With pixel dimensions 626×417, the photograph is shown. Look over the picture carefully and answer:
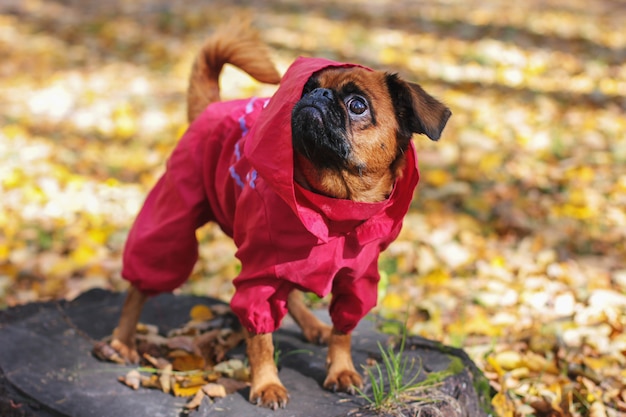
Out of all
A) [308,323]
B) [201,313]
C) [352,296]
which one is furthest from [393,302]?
[352,296]

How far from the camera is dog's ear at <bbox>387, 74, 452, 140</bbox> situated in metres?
2.69

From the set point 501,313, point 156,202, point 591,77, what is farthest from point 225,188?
point 591,77

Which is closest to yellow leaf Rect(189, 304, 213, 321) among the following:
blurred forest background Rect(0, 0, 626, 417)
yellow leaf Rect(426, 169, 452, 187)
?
blurred forest background Rect(0, 0, 626, 417)

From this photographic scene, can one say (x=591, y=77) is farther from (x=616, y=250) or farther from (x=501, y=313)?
(x=501, y=313)

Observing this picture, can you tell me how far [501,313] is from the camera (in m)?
4.18

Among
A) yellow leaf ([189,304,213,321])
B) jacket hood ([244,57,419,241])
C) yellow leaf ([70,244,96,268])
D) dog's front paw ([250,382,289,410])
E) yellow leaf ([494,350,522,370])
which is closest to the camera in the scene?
jacket hood ([244,57,419,241])

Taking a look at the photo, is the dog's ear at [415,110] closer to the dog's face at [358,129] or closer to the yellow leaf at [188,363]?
the dog's face at [358,129]

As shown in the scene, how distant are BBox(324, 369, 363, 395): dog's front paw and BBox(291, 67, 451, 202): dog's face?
0.80m

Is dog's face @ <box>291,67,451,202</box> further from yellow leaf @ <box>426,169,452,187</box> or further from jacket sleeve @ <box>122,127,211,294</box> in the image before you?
yellow leaf @ <box>426,169,452,187</box>

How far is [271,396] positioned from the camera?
2.94m

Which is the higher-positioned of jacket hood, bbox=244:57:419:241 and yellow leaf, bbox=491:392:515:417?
jacket hood, bbox=244:57:419:241

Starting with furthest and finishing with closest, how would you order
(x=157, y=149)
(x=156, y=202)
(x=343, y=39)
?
1. (x=343, y=39)
2. (x=157, y=149)
3. (x=156, y=202)

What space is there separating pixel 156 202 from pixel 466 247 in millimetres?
2403

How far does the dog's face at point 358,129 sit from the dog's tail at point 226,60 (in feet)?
2.25
